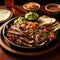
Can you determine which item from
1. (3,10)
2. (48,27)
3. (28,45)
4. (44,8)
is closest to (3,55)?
(28,45)

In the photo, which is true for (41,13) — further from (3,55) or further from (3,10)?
(3,55)

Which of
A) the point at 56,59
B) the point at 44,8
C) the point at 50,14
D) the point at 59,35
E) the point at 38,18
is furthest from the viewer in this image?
the point at 44,8

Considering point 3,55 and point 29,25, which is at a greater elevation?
point 29,25

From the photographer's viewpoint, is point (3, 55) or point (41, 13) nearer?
point (3, 55)

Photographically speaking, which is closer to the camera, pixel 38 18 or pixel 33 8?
pixel 38 18

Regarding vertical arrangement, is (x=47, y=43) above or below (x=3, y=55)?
above

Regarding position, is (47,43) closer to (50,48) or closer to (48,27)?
(50,48)

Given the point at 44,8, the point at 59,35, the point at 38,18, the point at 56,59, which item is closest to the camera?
the point at 56,59

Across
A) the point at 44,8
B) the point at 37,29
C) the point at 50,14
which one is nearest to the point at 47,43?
the point at 37,29

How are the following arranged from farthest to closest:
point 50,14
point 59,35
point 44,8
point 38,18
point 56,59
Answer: point 44,8, point 50,14, point 38,18, point 59,35, point 56,59
